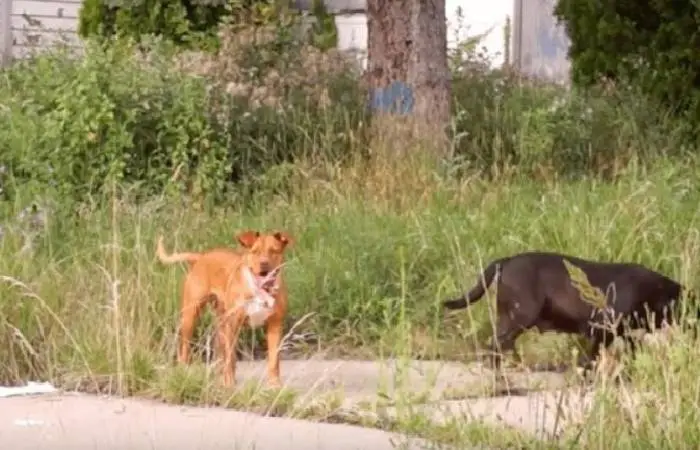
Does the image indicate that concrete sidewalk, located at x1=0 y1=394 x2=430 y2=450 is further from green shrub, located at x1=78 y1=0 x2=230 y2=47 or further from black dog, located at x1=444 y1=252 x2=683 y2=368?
green shrub, located at x1=78 y1=0 x2=230 y2=47

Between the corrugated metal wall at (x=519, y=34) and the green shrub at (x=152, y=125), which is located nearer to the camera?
the green shrub at (x=152, y=125)

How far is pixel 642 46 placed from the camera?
13.6 metres

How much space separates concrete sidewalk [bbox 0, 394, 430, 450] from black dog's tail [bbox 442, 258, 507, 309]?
129cm

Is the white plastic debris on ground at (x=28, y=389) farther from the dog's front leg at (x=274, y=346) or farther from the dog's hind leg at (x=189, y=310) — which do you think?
the dog's front leg at (x=274, y=346)

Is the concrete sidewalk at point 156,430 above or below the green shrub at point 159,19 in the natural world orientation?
below

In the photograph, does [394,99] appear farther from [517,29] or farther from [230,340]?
[517,29]

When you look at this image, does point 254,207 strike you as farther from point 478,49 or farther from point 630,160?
point 478,49

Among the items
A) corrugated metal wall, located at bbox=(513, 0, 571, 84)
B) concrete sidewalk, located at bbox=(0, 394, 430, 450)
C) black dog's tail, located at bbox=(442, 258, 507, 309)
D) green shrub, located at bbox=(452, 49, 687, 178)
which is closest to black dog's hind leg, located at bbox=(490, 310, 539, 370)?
black dog's tail, located at bbox=(442, 258, 507, 309)

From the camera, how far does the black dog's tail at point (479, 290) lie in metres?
7.02

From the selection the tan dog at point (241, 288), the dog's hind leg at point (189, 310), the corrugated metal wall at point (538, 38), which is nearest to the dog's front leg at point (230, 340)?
the tan dog at point (241, 288)

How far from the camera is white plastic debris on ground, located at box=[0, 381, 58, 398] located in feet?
21.5

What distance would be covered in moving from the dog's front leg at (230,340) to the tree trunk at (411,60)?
201 inches

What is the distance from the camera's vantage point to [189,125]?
10.7m

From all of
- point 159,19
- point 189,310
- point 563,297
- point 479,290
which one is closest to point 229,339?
point 189,310
